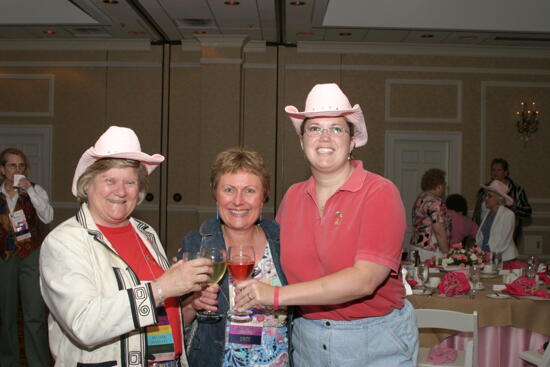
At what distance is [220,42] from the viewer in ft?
28.3

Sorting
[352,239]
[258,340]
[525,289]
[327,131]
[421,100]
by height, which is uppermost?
[421,100]

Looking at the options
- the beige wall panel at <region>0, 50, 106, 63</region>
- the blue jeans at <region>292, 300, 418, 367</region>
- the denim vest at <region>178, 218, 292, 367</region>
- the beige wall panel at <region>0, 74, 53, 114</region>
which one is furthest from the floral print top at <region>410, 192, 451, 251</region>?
the beige wall panel at <region>0, 74, 53, 114</region>

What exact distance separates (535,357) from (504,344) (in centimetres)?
29

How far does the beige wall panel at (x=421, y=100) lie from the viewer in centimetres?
891

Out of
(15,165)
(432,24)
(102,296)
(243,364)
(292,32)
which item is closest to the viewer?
(102,296)

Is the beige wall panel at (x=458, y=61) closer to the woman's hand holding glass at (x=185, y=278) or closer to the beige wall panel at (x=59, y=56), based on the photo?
the beige wall panel at (x=59, y=56)

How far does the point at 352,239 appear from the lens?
6.08 ft

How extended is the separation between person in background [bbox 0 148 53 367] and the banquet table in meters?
3.29

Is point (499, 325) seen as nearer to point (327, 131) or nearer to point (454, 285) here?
point (454, 285)

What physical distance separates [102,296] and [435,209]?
14.7 ft

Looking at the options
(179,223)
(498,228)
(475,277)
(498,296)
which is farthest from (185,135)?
(498,296)

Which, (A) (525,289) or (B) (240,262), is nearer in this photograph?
(B) (240,262)

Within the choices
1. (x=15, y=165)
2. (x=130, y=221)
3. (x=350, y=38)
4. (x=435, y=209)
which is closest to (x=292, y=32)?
(x=350, y=38)

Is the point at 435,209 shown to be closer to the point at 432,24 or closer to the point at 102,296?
the point at 432,24
